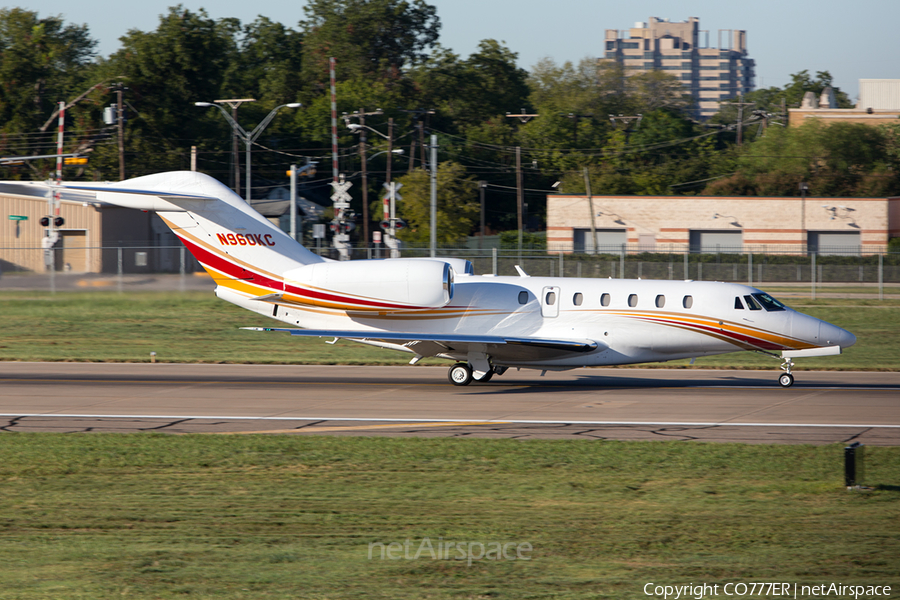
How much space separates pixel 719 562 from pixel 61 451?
10336 mm

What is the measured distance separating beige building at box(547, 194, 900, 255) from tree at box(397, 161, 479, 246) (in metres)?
7.97

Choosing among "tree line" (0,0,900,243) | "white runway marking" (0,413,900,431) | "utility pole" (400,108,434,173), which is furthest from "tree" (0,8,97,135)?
"white runway marking" (0,413,900,431)

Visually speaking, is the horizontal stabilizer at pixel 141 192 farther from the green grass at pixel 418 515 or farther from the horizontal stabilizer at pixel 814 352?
the horizontal stabilizer at pixel 814 352

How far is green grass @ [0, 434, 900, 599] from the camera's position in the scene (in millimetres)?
8844

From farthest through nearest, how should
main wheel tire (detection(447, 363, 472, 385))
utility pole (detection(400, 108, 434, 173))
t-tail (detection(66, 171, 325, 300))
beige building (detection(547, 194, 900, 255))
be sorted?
utility pole (detection(400, 108, 434, 173)) → beige building (detection(547, 194, 900, 255)) → t-tail (detection(66, 171, 325, 300)) → main wheel tire (detection(447, 363, 472, 385))

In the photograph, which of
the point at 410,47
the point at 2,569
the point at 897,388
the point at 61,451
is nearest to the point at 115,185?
the point at 61,451

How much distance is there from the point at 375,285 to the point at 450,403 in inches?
168

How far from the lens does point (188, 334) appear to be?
35125 mm

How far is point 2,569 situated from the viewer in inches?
355

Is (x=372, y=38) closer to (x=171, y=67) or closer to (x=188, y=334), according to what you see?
(x=171, y=67)

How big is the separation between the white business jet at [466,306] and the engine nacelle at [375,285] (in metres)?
0.03

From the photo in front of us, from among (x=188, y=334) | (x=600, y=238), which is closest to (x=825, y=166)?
(x=600, y=238)

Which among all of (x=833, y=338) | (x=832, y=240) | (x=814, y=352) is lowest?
(x=814, y=352)

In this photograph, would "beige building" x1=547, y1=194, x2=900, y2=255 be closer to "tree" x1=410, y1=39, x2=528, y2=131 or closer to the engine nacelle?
"tree" x1=410, y1=39, x2=528, y2=131
